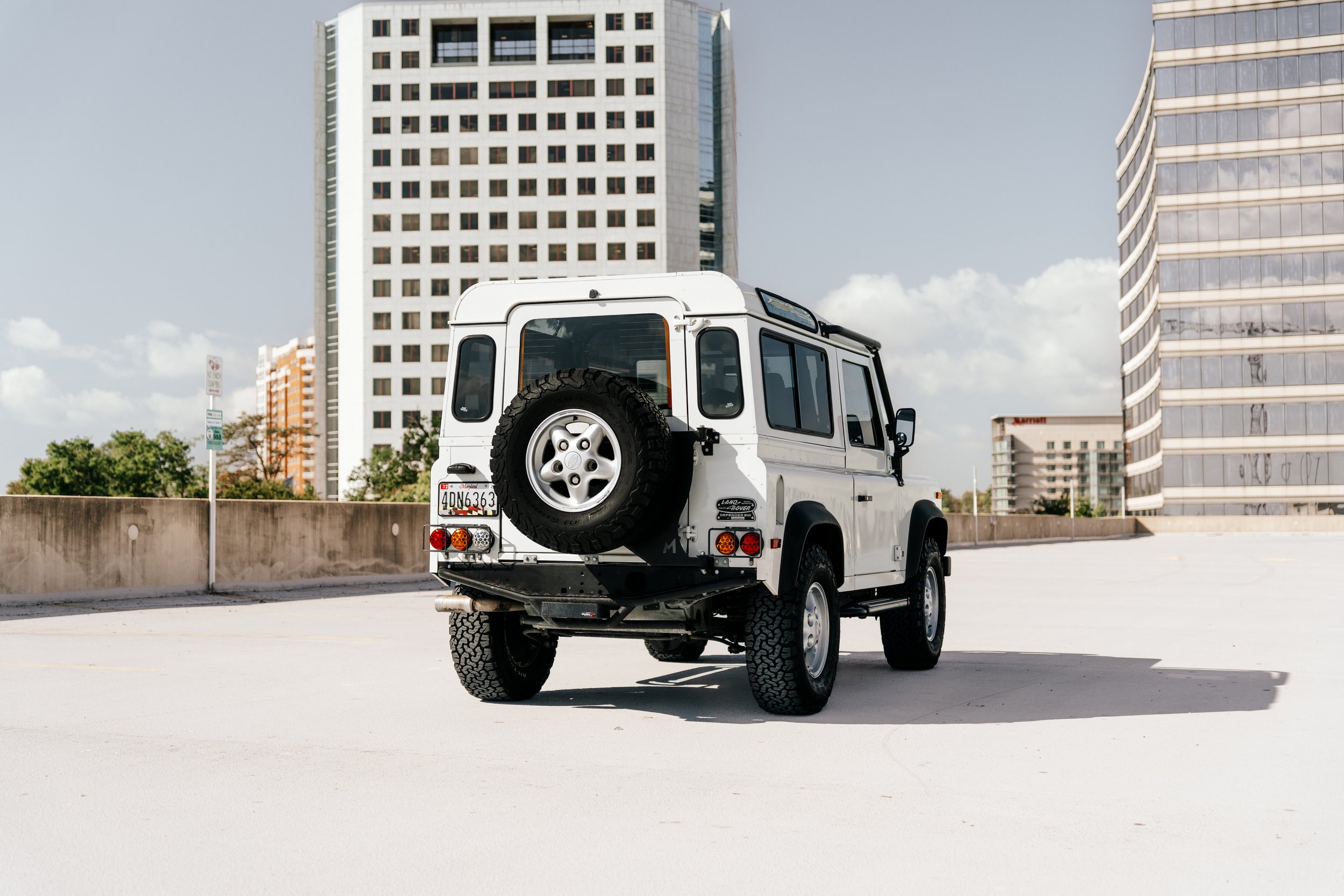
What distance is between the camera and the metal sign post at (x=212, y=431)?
1878cm

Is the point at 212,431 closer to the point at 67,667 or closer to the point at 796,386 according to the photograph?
the point at 67,667

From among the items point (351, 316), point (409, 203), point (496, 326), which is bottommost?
point (496, 326)

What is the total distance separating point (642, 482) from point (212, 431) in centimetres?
1319

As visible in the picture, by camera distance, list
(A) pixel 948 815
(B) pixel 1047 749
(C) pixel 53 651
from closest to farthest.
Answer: (A) pixel 948 815 → (B) pixel 1047 749 → (C) pixel 53 651

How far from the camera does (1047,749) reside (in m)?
6.83

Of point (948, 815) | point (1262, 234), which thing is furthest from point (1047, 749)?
point (1262, 234)

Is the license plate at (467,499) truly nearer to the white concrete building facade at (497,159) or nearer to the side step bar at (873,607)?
the side step bar at (873,607)

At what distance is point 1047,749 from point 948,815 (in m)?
1.73

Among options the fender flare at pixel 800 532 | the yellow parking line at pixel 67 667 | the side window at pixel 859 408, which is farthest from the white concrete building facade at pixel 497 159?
the fender flare at pixel 800 532

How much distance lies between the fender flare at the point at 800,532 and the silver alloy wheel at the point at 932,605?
8.12ft

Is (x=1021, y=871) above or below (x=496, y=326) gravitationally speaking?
below

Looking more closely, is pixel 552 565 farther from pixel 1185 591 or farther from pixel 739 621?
pixel 1185 591

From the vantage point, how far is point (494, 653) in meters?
8.24

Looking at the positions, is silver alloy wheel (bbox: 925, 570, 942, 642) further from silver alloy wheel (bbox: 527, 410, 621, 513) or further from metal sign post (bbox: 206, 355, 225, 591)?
metal sign post (bbox: 206, 355, 225, 591)
